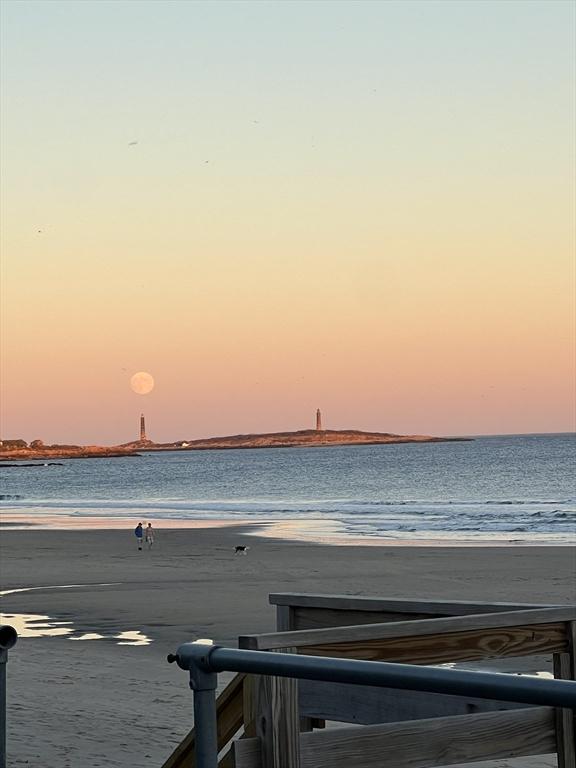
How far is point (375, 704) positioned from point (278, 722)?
1.36 metres

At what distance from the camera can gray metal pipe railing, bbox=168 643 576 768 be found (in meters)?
2.06

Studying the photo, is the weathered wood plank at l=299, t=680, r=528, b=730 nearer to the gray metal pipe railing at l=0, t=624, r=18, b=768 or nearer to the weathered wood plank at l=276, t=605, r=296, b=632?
the weathered wood plank at l=276, t=605, r=296, b=632

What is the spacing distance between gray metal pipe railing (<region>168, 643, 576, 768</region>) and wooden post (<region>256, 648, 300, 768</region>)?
32.7 inches

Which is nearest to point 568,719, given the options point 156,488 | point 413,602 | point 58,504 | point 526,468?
point 413,602

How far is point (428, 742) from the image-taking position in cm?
390

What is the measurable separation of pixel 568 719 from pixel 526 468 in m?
119

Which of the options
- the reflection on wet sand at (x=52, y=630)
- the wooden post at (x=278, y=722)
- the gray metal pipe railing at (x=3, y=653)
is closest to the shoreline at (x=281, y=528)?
the reflection on wet sand at (x=52, y=630)

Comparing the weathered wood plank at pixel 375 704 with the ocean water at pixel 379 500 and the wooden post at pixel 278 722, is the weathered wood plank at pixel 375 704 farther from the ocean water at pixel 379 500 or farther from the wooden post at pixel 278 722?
the ocean water at pixel 379 500

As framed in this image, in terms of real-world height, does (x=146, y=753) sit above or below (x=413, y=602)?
below

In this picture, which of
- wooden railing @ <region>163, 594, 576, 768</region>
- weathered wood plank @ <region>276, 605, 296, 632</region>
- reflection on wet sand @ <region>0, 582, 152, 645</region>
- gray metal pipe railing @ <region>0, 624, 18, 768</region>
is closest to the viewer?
gray metal pipe railing @ <region>0, 624, 18, 768</region>

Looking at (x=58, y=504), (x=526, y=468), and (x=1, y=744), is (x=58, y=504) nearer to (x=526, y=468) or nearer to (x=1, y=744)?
(x=526, y=468)

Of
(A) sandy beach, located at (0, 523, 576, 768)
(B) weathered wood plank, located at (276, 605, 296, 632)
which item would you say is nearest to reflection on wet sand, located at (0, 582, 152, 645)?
(A) sandy beach, located at (0, 523, 576, 768)

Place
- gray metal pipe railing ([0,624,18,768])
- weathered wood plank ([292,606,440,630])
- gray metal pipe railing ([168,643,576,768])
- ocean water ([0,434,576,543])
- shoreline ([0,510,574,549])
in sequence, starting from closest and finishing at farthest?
1. gray metal pipe railing ([168,643,576,768])
2. gray metal pipe railing ([0,624,18,768])
3. weathered wood plank ([292,606,440,630])
4. shoreline ([0,510,574,549])
5. ocean water ([0,434,576,543])

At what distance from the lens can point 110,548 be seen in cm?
3519
